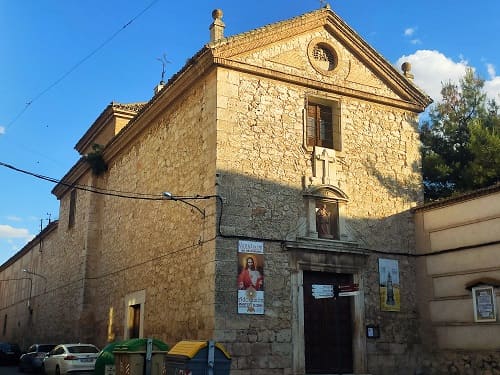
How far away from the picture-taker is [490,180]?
19.6 m

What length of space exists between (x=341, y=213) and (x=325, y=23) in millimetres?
5461

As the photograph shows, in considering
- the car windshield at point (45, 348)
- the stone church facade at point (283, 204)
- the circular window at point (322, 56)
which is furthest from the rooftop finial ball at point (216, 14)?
the car windshield at point (45, 348)

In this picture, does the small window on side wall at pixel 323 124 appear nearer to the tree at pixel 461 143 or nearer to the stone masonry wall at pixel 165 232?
the stone masonry wall at pixel 165 232

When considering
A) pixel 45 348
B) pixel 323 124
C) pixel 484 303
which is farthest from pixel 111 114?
pixel 484 303

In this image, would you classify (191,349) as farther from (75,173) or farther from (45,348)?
(75,173)

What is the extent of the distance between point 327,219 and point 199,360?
6.72 metres

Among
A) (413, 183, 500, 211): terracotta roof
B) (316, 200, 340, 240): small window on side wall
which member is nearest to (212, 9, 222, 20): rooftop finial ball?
(316, 200, 340, 240): small window on side wall

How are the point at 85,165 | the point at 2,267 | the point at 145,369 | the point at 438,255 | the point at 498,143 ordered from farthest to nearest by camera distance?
the point at 2,267 → the point at 85,165 → the point at 498,143 → the point at 438,255 → the point at 145,369

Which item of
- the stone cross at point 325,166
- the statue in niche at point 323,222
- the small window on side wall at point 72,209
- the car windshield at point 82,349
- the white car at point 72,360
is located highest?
the small window on side wall at point 72,209

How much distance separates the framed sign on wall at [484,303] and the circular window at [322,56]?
22.7 feet

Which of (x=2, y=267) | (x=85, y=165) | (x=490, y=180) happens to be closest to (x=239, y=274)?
(x=490, y=180)

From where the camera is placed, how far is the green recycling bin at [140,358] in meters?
10.2

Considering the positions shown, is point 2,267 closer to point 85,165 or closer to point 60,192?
point 60,192

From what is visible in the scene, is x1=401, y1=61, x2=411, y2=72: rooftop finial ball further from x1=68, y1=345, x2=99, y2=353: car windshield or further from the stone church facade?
x1=68, y1=345, x2=99, y2=353: car windshield
